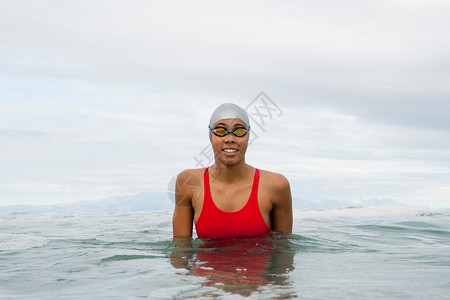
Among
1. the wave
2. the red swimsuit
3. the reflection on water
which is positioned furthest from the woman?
the wave

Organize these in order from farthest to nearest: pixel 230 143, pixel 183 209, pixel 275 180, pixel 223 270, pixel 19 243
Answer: pixel 19 243 < pixel 183 209 < pixel 275 180 < pixel 230 143 < pixel 223 270

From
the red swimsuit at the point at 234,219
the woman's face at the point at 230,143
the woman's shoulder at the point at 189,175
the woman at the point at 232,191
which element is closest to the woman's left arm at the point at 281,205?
the woman at the point at 232,191

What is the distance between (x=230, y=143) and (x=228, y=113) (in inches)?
17.2

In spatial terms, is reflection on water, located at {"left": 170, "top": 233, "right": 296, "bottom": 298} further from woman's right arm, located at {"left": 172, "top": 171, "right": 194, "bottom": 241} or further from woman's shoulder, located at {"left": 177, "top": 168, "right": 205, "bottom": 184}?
woman's shoulder, located at {"left": 177, "top": 168, "right": 205, "bottom": 184}

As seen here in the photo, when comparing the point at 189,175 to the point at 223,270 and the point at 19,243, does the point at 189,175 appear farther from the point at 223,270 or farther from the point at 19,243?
the point at 19,243

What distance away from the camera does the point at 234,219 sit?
7508 millimetres

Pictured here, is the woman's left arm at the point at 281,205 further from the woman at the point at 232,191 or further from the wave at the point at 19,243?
the wave at the point at 19,243

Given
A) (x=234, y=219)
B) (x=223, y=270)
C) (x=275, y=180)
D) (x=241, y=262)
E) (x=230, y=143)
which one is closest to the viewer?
(x=223, y=270)

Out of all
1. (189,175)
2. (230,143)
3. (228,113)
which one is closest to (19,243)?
(189,175)

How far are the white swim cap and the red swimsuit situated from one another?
89 cm

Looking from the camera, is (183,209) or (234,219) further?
(183,209)

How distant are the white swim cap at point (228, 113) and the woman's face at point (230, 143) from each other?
0.20 ft

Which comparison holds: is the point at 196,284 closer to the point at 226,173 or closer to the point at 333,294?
the point at 333,294

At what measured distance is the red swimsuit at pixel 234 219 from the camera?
7488mm
